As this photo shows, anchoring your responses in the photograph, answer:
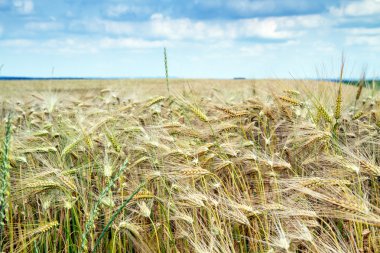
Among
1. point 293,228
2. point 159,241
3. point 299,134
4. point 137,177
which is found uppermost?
point 299,134

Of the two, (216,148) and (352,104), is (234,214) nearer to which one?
(216,148)

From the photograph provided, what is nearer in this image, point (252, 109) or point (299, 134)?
point (299, 134)

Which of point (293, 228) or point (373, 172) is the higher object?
point (373, 172)

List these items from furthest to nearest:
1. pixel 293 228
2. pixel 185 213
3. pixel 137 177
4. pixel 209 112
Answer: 1. pixel 209 112
2. pixel 137 177
3. pixel 185 213
4. pixel 293 228

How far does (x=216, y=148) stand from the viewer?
110 inches

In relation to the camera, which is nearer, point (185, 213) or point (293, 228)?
point (293, 228)

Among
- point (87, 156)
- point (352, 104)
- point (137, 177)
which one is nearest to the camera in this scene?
point (137, 177)

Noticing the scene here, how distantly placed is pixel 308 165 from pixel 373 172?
1.73 ft

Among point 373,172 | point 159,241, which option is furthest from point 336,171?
point 159,241

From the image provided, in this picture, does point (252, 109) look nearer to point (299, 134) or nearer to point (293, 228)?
point (299, 134)

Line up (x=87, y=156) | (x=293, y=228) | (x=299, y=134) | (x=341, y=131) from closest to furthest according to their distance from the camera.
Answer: (x=293, y=228)
(x=299, y=134)
(x=87, y=156)
(x=341, y=131)

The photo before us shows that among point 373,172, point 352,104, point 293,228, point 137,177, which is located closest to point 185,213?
point 137,177

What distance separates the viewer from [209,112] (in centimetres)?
413

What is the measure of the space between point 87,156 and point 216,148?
947 millimetres
